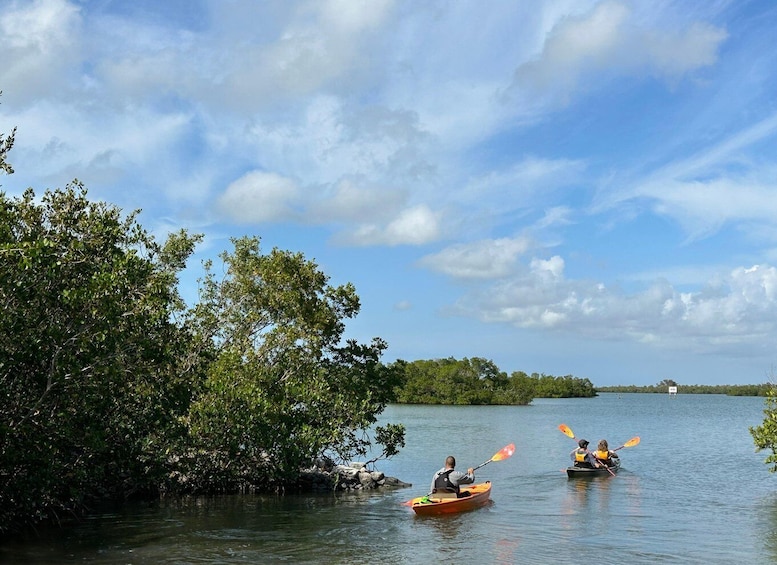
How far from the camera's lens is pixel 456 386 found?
102000 mm

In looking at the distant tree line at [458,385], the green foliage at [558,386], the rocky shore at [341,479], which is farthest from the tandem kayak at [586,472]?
the green foliage at [558,386]

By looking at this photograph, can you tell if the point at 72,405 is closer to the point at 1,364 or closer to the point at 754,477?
the point at 1,364

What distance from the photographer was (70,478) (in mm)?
16594

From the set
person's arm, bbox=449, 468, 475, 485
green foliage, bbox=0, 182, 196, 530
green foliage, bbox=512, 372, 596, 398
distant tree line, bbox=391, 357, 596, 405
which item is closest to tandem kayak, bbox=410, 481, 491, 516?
person's arm, bbox=449, 468, 475, 485

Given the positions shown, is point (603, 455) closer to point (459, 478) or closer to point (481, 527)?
point (459, 478)

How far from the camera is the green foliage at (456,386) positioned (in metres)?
102

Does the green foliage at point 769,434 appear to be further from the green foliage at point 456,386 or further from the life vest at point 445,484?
the green foliage at point 456,386

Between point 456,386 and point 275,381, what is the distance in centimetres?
8088

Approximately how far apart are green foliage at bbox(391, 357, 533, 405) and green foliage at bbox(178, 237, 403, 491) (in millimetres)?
75837

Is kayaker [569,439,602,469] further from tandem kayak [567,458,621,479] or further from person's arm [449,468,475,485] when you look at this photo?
person's arm [449,468,475,485]

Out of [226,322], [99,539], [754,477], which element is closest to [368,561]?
[99,539]

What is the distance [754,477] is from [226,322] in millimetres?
21113

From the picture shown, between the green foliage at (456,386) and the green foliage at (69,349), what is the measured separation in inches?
3298

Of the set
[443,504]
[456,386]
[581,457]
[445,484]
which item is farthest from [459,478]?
[456,386]
